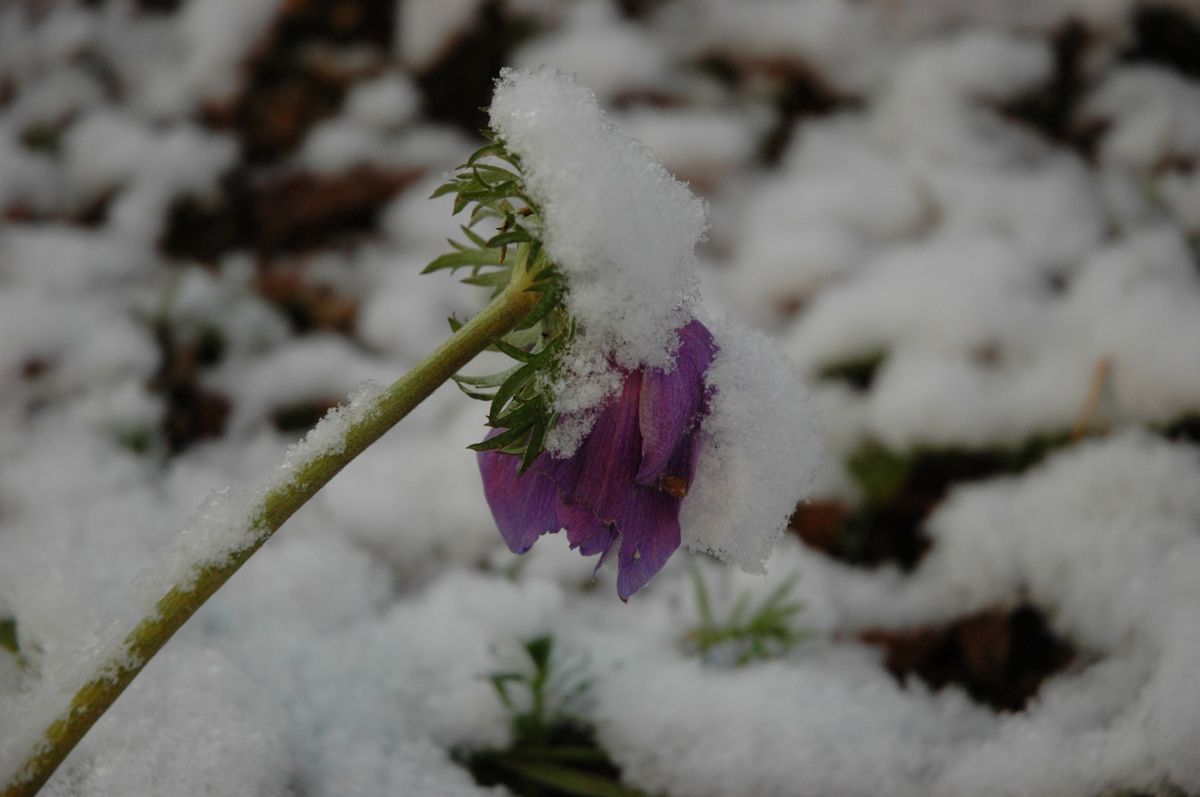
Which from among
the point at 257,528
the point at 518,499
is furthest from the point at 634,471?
the point at 257,528

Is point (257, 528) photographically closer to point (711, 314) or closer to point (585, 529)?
point (585, 529)

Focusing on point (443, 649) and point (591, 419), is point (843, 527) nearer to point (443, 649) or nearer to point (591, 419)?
point (443, 649)

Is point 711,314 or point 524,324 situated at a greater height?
point 524,324

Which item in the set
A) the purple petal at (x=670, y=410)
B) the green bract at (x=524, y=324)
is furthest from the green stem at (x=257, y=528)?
the purple petal at (x=670, y=410)

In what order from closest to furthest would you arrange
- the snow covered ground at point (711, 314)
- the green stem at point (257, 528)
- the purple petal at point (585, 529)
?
the green stem at point (257, 528)
the purple petal at point (585, 529)
the snow covered ground at point (711, 314)

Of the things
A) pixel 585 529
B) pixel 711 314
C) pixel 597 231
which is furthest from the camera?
pixel 711 314

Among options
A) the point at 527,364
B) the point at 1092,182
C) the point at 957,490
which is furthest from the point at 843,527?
the point at 1092,182

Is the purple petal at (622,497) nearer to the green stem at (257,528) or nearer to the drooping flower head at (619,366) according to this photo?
the drooping flower head at (619,366)
